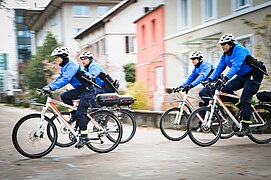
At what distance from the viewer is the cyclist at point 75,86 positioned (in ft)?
25.1

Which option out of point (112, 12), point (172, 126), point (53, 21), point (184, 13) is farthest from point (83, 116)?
point (53, 21)

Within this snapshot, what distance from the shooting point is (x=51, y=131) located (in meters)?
7.84

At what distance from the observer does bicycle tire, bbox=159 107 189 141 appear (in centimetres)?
926

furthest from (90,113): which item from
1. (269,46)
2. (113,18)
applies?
(113,18)

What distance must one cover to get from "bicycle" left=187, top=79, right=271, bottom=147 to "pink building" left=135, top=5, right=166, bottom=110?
43.2ft

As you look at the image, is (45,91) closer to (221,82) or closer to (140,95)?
(221,82)

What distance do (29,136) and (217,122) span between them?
3.53m

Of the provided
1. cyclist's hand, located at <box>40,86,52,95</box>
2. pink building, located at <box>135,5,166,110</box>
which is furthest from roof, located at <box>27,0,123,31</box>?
cyclist's hand, located at <box>40,86,52,95</box>

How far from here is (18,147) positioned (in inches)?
293

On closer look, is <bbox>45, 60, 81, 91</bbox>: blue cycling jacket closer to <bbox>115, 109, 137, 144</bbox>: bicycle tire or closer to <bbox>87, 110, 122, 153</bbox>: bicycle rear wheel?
<bbox>87, 110, 122, 153</bbox>: bicycle rear wheel

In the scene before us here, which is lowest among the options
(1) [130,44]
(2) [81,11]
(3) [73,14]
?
(1) [130,44]

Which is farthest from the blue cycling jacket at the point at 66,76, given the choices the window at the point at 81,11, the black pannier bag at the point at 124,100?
the window at the point at 81,11

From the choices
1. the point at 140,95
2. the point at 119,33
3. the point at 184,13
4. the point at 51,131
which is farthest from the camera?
the point at 119,33

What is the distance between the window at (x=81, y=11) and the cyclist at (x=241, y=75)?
41.3 metres
